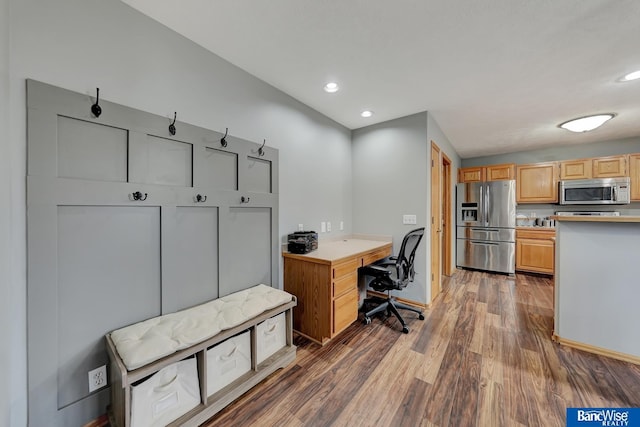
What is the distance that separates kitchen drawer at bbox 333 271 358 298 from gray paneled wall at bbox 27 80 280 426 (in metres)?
0.92

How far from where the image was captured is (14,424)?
1.10 metres

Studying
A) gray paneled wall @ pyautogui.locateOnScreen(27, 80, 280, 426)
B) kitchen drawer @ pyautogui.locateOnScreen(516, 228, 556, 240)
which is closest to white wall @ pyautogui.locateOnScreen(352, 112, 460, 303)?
gray paneled wall @ pyautogui.locateOnScreen(27, 80, 280, 426)

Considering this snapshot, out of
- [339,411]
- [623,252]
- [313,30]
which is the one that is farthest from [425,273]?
[313,30]

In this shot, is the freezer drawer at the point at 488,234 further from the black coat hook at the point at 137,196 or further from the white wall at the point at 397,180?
the black coat hook at the point at 137,196

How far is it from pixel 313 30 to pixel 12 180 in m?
1.87

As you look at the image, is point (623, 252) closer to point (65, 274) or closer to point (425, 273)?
point (425, 273)

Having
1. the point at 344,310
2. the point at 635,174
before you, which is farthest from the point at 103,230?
the point at 635,174

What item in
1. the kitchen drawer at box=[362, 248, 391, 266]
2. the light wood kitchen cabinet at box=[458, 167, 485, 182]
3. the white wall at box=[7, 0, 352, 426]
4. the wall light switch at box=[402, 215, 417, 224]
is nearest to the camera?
the white wall at box=[7, 0, 352, 426]

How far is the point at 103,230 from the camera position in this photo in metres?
1.36

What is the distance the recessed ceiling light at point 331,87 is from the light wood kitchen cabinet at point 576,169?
4.76 metres

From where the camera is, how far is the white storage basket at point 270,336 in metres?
1.73

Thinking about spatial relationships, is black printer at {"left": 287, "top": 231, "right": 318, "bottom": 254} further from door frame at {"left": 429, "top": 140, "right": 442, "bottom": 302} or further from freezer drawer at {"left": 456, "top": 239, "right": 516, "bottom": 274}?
freezer drawer at {"left": 456, "top": 239, "right": 516, "bottom": 274}

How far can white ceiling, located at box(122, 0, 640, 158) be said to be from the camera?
1.46m

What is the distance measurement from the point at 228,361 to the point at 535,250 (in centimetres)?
545
